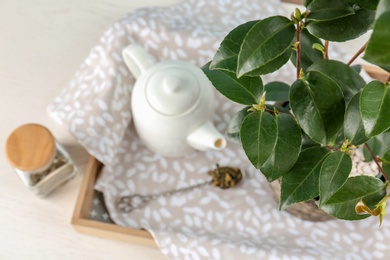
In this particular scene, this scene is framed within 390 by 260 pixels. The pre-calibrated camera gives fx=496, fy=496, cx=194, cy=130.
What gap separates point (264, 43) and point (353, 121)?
4.3 inches

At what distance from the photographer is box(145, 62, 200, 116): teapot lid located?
2.17 feet

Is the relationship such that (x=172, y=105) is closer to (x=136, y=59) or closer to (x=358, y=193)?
(x=136, y=59)

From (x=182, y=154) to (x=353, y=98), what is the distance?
37 centimetres

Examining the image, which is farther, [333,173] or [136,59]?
[136,59]

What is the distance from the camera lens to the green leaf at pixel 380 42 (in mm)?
305

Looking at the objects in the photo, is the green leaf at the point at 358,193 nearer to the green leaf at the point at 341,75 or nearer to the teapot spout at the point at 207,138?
the green leaf at the point at 341,75

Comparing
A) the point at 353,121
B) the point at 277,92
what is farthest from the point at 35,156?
the point at 353,121

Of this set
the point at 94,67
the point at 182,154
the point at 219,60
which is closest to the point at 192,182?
the point at 182,154

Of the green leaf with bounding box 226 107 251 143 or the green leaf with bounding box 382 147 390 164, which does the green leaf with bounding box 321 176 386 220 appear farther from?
the green leaf with bounding box 226 107 251 143

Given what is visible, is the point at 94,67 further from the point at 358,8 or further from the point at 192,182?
the point at 358,8

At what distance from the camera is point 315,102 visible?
1.36 feet

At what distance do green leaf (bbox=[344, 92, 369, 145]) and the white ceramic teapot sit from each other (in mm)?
274

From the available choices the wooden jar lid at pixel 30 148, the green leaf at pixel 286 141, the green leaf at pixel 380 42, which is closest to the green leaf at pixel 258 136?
the green leaf at pixel 286 141

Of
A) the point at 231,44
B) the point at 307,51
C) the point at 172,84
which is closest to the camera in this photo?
the point at 231,44
